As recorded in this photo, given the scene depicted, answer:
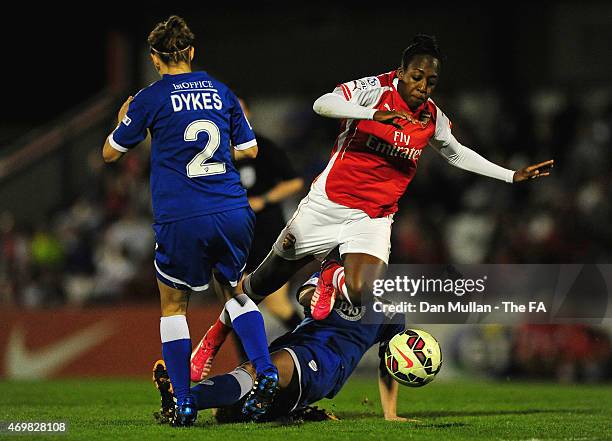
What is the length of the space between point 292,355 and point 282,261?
148 centimetres

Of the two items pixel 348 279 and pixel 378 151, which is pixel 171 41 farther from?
pixel 348 279

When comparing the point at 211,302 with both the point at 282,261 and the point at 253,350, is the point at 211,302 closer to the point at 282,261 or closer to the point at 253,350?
the point at 282,261

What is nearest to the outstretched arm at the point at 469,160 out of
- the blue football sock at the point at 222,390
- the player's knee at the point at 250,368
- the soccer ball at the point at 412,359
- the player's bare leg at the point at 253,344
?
the soccer ball at the point at 412,359

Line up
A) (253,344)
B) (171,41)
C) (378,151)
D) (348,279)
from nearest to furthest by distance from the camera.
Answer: (253,344) → (171,41) → (348,279) → (378,151)

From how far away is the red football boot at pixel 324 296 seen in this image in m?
7.08

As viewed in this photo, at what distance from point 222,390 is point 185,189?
3.80 ft

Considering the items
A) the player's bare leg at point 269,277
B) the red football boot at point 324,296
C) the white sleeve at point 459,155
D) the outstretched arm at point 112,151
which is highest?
the white sleeve at point 459,155

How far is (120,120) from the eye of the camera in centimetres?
664

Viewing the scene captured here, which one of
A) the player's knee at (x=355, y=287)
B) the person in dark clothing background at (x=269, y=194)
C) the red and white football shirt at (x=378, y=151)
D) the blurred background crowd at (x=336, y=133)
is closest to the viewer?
the player's knee at (x=355, y=287)

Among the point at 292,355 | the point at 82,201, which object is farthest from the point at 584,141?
the point at 292,355

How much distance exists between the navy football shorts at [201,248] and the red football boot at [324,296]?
2.01 feet

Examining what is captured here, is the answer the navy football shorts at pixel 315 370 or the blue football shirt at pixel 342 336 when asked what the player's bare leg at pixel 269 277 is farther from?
the navy football shorts at pixel 315 370

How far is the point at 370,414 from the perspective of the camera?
7668mm

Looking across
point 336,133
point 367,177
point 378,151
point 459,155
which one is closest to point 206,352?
point 367,177
